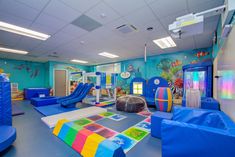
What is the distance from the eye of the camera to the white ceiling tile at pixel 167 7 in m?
2.10

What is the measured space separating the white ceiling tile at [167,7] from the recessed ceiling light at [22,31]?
357 centimetres

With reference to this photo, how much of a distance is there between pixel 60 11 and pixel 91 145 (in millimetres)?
2828

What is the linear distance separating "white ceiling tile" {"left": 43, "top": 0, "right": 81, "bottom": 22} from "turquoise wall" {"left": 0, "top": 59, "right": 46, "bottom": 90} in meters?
7.37

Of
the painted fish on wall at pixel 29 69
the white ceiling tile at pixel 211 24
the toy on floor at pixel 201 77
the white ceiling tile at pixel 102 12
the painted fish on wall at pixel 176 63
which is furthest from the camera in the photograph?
the painted fish on wall at pixel 29 69

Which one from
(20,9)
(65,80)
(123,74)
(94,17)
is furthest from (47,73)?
(94,17)

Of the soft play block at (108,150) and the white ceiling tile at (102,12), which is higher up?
the white ceiling tile at (102,12)

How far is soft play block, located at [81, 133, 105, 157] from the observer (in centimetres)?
165

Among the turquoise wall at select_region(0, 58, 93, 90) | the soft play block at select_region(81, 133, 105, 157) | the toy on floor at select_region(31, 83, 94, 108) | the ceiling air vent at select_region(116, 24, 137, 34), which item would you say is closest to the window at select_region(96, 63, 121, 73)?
the turquoise wall at select_region(0, 58, 93, 90)

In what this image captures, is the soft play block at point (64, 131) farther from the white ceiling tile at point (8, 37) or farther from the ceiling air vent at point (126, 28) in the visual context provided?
the white ceiling tile at point (8, 37)

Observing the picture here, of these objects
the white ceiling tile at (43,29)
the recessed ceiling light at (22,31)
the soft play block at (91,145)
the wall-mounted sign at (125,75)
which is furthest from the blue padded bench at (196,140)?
the wall-mounted sign at (125,75)

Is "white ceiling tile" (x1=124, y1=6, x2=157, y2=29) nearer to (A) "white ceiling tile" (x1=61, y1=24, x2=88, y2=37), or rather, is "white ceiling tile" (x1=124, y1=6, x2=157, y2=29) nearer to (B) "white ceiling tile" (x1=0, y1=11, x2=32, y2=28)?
(A) "white ceiling tile" (x1=61, y1=24, x2=88, y2=37)

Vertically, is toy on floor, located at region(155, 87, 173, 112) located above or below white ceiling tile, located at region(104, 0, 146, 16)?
below

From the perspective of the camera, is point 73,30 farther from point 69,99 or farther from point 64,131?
point 69,99

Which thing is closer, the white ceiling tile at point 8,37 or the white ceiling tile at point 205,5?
the white ceiling tile at point 205,5
